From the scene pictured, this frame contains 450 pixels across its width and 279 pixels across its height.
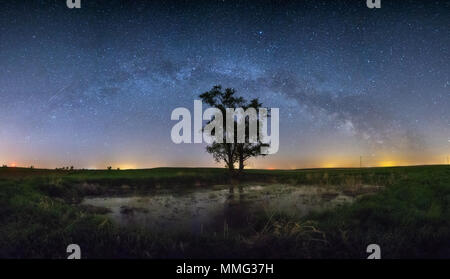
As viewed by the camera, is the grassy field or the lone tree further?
the lone tree

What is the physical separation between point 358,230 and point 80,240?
314 inches

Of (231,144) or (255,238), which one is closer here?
(255,238)

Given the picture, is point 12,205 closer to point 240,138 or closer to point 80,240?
point 80,240

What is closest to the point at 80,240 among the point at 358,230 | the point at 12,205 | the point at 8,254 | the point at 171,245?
the point at 8,254

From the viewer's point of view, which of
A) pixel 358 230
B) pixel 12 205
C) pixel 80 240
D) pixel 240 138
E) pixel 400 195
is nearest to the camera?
pixel 80 240

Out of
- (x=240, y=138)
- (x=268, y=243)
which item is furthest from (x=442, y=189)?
(x=240, y=138)

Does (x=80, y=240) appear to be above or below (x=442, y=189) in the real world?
below

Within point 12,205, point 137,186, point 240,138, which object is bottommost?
point 137,186

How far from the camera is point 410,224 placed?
7035mm

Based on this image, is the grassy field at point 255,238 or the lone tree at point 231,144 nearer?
the grassy field at point 255,238

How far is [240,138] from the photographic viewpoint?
31797 mm

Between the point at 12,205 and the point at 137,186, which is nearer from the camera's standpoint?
the point at 12,205
